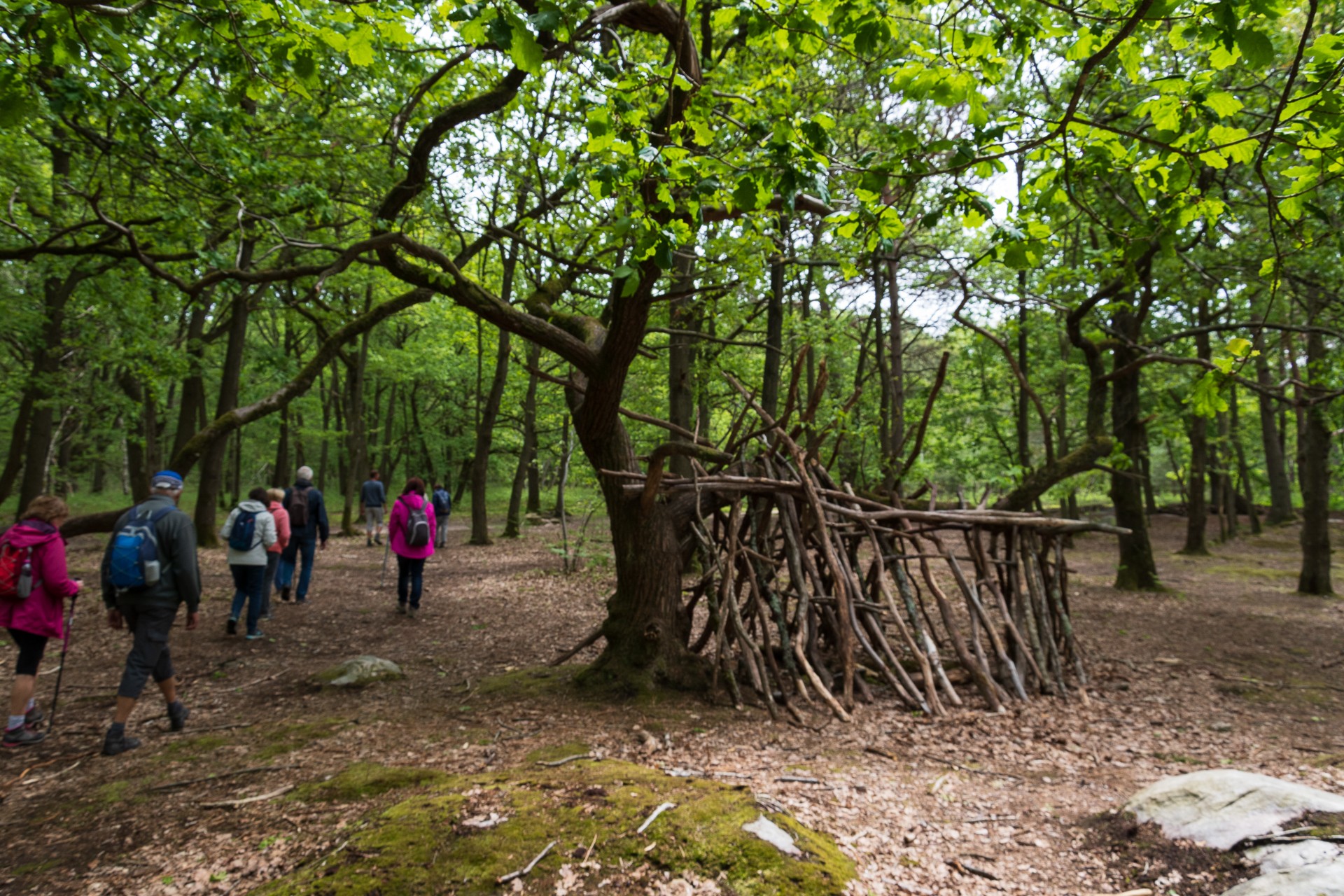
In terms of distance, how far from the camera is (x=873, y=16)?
10.8ft

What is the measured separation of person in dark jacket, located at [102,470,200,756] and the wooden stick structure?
3.15m

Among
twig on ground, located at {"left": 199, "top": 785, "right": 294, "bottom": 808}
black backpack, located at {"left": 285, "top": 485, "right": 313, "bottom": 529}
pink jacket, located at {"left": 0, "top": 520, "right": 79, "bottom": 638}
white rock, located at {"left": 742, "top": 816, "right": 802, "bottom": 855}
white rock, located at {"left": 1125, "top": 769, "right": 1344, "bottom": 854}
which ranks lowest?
twig on ground, located at {"left": 199, "top": 785, "right": 294, "bottom": 808}

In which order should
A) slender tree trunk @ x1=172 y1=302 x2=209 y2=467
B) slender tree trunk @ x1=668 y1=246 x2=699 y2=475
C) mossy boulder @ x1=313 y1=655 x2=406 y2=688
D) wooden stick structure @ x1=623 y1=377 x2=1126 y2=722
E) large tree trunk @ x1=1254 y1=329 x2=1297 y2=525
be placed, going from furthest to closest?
large tree trunk @ x1=1254 y1=329 x2=1297 y2=525, slender tree trunk @ x1=172 y1=302 x2=209 y2=467, slender tree trunk @ x1=668 y1=246 x2=699 y2=475, mossy boulder @ x1=313 y1=655 x2=406 y2=688, wooden stick structure @ x1=623 y1=377 x2=1126 y2=722

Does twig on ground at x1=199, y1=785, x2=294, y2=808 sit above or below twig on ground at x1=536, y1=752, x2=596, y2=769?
below

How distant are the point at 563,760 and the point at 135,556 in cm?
318

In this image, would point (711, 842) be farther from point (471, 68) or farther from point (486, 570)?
point (486, 570)

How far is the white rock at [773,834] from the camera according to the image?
293cm

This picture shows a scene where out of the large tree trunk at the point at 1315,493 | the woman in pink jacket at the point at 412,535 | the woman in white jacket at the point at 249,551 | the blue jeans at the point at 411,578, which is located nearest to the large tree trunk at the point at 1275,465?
the large tree trunk at the point at 1315,493

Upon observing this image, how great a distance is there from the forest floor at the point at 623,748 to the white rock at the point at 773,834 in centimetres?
30

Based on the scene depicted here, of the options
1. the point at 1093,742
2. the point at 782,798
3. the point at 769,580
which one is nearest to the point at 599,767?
the point at 782,798

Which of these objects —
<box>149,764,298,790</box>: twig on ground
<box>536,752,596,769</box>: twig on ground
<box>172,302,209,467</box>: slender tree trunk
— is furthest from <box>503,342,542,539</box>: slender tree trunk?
<box>536,752,596,769</box>: twig on ground

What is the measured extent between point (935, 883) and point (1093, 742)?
2997 millimetres

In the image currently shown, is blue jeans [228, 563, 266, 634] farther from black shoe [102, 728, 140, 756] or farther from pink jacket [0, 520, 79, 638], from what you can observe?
black shoe [102, 728, 140, 756]

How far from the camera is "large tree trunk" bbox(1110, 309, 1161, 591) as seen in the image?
1122cm
